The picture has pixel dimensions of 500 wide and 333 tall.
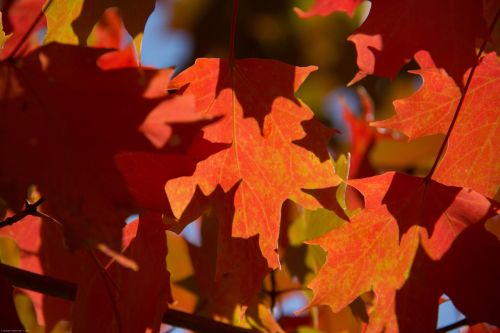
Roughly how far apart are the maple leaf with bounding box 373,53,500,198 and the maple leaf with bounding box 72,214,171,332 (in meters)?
0.33

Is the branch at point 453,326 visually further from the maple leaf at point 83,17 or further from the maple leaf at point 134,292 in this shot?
the maple leaf at point 83,17

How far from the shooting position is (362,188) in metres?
0.81

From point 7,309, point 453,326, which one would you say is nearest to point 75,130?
point 7,309

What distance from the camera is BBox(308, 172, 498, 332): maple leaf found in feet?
2.66

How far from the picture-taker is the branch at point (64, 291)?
0.78 meters

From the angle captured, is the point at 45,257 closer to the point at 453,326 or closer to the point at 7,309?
the point at 7,309

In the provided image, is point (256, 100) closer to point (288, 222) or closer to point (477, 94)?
point (477, 94)

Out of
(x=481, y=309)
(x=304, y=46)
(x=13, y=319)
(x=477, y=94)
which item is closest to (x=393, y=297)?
(x=481, y=309)

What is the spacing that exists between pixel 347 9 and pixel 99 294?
1.89 feet

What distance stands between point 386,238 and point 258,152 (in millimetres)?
196

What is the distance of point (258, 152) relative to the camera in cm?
83

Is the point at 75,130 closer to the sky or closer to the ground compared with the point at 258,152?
closer to the sky

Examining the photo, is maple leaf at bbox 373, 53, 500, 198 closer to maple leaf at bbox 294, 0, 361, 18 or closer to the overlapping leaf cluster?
the overlapping leaf cluster

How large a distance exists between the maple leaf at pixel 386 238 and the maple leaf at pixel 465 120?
5 centimetres
